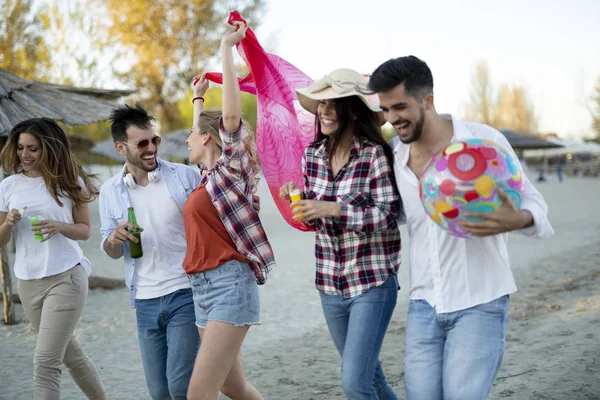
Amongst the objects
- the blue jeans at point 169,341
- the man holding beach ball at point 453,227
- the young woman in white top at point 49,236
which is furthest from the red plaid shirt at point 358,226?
the young woman in white top at point 49,236

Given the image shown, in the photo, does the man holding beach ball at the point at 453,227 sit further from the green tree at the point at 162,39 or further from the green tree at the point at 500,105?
the green tree at the point at 500,105

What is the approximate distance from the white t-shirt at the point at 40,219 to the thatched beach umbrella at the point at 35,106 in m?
3.36

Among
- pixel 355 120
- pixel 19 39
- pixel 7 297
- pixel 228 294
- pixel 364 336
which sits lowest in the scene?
pixel 7 297

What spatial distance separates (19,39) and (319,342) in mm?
19826

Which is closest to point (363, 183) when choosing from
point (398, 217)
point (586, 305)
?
point (398, 217)

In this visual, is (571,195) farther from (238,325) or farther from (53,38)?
(238,325)

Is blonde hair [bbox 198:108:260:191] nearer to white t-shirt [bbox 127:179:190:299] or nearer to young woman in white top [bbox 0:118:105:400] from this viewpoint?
white t-shirt [bbox 127:179:190:299]

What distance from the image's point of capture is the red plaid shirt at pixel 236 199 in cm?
324

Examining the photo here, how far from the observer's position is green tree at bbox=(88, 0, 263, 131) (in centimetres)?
3100

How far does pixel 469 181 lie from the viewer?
2.44m

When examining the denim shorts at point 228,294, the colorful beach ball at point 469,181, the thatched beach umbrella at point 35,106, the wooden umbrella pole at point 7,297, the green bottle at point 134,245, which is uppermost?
the thatched beach umbrella at point 35,106

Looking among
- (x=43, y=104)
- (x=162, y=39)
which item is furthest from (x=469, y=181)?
(x=162, y=39)

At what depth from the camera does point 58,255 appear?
394 cm

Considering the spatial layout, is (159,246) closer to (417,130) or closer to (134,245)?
(134,245)
